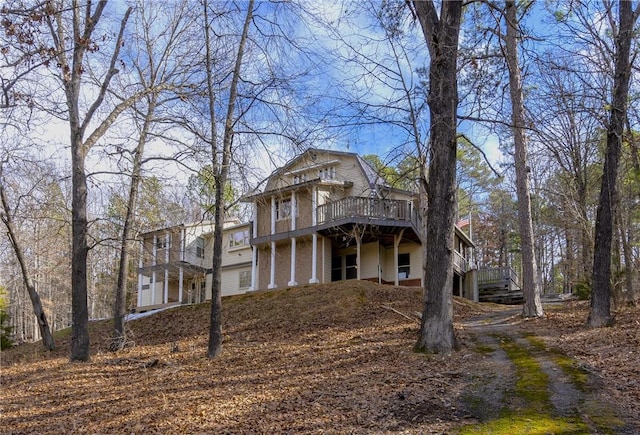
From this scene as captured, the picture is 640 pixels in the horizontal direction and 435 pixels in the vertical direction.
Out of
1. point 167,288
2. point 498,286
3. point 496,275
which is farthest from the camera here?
point 167,288

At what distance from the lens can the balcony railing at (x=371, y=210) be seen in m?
20.0

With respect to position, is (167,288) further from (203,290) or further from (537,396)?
(537,396)

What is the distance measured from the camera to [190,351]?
1206cm

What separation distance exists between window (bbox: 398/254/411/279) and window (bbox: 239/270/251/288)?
26.1 ft

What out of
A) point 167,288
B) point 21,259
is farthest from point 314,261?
point 167,288

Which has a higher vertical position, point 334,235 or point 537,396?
point 334,235

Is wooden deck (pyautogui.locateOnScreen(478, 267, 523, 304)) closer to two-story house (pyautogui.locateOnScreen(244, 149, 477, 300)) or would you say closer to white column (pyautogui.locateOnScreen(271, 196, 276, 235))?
two-story house (pyautogui.locateOnScreen(244, 149, 477, 300))

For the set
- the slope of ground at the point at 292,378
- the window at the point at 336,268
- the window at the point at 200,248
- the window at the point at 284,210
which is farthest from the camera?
the window at the point at 200,248

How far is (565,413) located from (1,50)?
23.4ft

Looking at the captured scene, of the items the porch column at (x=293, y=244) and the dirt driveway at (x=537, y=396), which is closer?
the dirt driveway at (x=537, y=396)

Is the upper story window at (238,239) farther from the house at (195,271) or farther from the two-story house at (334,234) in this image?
the two-story house at (334,234)

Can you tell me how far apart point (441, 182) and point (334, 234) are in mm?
12834

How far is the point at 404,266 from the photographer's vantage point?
2250 centimetres

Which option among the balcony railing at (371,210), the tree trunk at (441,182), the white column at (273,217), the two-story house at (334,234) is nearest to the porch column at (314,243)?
the two-story house at (334,234)
